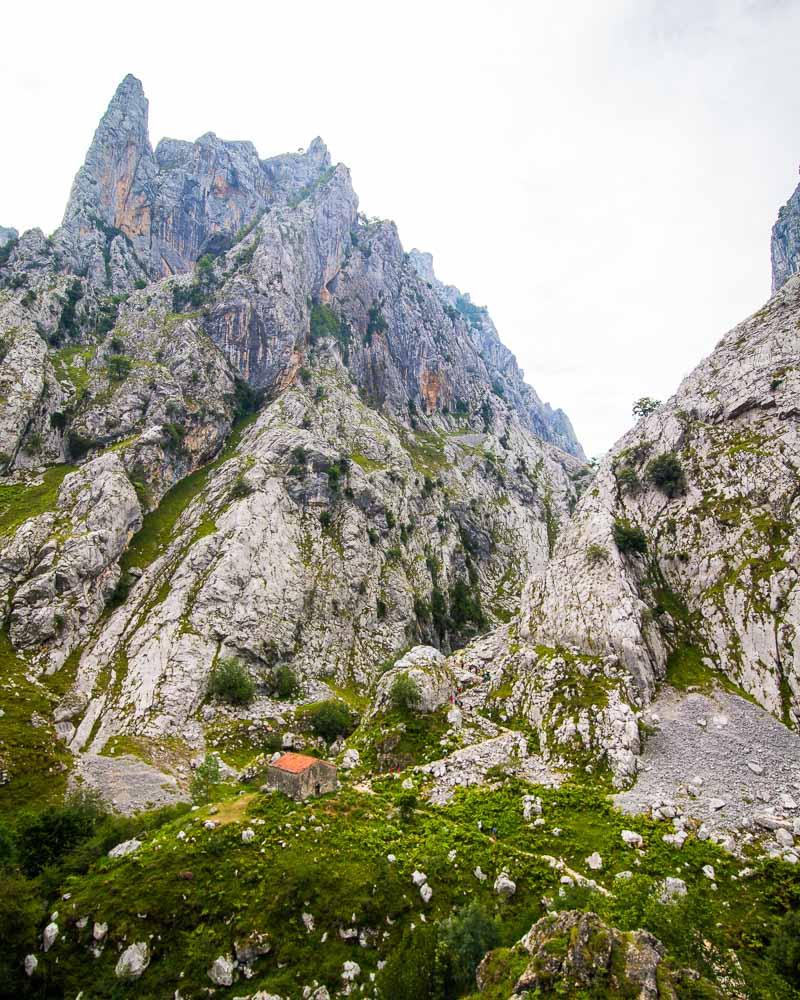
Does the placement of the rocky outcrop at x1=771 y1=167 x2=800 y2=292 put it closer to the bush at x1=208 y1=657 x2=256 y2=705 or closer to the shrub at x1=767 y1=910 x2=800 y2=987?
the shrub at x1=767 y1=910 x2=800 y2=987

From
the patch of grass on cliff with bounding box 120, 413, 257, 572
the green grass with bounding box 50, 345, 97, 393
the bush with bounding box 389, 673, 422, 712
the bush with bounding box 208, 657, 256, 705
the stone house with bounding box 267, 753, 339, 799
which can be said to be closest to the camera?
the stone house with bounding box 267, 753, 339, 799

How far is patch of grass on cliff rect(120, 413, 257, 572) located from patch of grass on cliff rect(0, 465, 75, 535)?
42.5 ft

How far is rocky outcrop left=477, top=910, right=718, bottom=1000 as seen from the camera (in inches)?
656

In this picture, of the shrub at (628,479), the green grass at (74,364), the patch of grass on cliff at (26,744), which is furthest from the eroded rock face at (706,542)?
the green grass at (74,364)

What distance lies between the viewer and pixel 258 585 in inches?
3012

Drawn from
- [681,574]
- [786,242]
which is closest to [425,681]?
[681,574]

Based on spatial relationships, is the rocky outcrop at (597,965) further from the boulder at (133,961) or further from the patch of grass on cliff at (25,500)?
the patch of grass on cliff at (25,500)

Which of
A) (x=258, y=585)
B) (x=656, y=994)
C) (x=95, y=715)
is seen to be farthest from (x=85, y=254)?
(x=656, y=994)

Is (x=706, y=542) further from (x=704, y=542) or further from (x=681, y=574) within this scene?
(x=681, y=574)

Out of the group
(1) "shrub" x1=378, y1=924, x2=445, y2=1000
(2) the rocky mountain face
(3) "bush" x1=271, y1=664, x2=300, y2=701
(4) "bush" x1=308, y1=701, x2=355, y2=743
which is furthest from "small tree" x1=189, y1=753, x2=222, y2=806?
(1) "shrub" x1=378, y1=924, x2=445, y2=1000

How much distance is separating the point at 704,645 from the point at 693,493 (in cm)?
1989

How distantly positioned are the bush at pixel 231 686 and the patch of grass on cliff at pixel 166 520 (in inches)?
1007

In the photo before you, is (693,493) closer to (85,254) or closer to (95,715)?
(95,715)

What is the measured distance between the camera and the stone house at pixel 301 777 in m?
36.8
